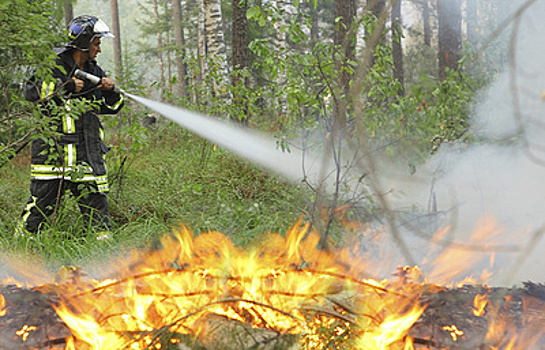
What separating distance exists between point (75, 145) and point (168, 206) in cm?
107

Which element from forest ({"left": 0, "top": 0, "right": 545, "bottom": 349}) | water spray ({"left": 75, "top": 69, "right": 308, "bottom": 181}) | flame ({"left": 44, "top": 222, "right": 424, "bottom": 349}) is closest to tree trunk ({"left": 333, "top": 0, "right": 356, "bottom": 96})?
forest ({"left": 0, "top": 0, "right": 545, "bottom": 349})

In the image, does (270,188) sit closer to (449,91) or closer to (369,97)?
(369,97)

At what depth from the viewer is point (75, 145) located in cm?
385

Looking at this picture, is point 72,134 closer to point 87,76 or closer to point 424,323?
point 87,76

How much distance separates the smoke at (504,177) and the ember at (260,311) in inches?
31.5

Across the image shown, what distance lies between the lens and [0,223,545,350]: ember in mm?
2213

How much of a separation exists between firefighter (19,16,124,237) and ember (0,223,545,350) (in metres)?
1.09

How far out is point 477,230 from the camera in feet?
11.4

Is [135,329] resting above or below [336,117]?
below

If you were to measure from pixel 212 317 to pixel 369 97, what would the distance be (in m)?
2.36

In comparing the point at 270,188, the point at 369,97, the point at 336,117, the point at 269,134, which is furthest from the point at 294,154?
the point at 336,117

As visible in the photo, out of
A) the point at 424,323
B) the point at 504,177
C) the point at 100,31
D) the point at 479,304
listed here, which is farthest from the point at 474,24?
the point at 424,323

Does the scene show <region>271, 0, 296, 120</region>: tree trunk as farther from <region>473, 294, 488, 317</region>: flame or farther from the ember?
<region>473, 294, 488, 317</region>: flame

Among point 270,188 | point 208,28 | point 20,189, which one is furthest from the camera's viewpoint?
point 208,28
